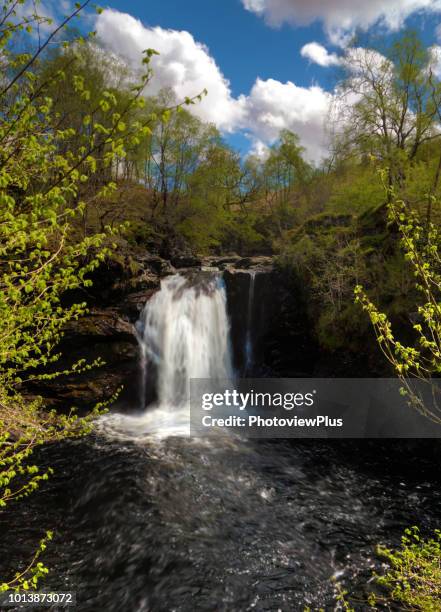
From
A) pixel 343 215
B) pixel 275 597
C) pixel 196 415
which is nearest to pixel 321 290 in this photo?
pixel 343 215

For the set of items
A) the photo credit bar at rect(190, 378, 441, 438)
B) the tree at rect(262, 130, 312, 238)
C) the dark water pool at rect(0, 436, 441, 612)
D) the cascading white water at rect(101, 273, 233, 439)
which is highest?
the tree at rect(262, 130, 312, 238)

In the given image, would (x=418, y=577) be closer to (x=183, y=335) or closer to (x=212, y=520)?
(x=212, y=520)

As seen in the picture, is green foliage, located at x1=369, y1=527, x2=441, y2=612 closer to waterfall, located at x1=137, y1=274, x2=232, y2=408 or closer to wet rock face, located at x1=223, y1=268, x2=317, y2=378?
wet rock face, located at x1=223, y1=268, x2=317, y2=378

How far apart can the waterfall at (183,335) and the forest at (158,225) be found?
7.30 ft

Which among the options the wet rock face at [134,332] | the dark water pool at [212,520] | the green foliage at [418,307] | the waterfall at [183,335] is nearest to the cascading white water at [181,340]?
the waterfall at [183,335]

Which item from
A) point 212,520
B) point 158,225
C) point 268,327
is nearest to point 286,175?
point 158,225

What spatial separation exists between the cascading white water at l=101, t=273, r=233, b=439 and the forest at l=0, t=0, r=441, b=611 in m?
2.00

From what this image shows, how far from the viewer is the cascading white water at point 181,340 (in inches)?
556

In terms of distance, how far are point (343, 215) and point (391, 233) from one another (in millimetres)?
4287

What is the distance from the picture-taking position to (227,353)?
15.8m

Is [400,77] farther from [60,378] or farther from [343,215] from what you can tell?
[60,378]

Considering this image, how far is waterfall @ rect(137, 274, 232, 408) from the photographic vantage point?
14445 millimetres

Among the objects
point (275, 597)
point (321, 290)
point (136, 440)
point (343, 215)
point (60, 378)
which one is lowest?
point (275, 597)

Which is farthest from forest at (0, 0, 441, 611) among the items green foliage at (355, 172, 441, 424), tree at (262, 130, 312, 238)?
tree at (262, 130, 312, 238)
